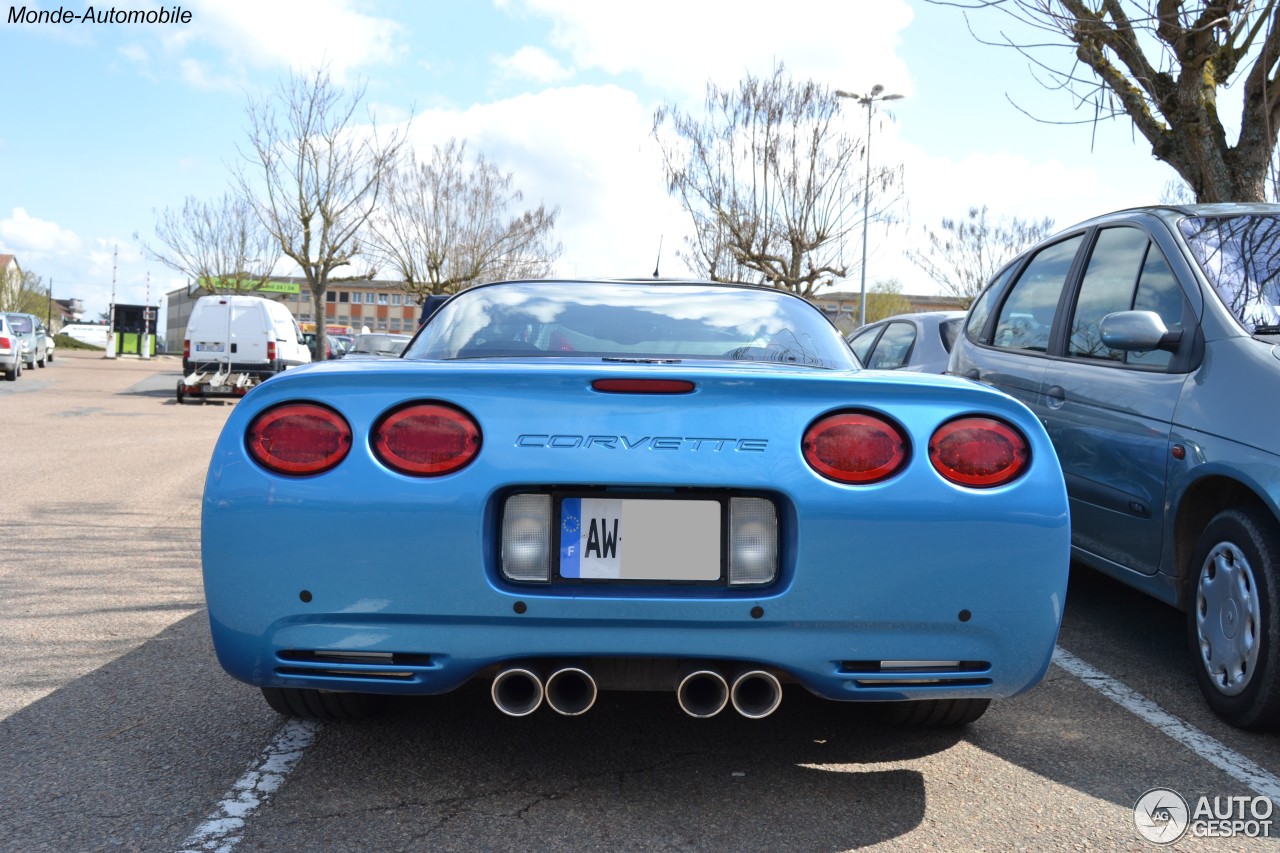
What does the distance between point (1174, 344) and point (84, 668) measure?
3818 mm

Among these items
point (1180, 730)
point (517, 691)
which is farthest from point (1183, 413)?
point (517, 691)

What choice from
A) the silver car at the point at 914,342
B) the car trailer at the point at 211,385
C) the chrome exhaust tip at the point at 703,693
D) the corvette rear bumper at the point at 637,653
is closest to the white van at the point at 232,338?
the car trailer at the point at 211,385

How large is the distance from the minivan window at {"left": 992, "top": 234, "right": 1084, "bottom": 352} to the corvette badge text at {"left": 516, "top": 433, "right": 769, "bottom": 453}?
280cm

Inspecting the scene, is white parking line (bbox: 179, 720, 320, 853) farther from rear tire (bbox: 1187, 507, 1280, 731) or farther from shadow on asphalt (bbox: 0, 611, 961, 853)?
rear tire (bbox: 1187, 507, 1280, 731)

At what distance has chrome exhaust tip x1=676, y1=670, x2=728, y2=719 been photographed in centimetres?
243

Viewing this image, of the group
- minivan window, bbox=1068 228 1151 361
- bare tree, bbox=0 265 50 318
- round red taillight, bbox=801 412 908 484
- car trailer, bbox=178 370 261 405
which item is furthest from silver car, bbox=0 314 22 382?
bare tree, bbox=0 265 50 318

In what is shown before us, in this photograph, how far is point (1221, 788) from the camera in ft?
9.26

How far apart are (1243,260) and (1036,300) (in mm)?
1194

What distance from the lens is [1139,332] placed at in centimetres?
368

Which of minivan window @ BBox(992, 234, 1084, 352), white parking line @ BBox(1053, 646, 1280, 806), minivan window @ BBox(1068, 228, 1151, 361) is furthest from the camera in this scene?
minivan window @ BBox(992, 234, 1084, 352)

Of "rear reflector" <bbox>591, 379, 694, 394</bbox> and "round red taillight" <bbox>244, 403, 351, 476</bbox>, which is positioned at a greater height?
"rear reflector" <bbox>591, 379, 694, 394</bbox>

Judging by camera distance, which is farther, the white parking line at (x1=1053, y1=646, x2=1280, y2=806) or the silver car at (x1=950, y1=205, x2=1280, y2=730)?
the silver car at (x1=950, y1=205, x2=1280, y2=730)

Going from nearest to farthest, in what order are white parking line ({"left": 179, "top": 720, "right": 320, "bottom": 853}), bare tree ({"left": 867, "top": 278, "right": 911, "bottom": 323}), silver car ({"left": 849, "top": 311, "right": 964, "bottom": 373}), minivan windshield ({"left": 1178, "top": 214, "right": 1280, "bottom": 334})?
white parking line ({"left": 179, "top": 720, "right": 320, "bottom": 853}) → minivan windshield ({"left": 1178, "top": 214, "right": 1280, "bottom": 334}) → silver car ({"left": 849, "top": 311, "right": 964, "bottom": 373}) → bare tree ({"left": 867, "top": 278, "right": 911, "bottom": 323})

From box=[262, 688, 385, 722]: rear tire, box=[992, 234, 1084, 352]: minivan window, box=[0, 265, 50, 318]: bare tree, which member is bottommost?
box=[262, 688, 385, 722]: rear tire
